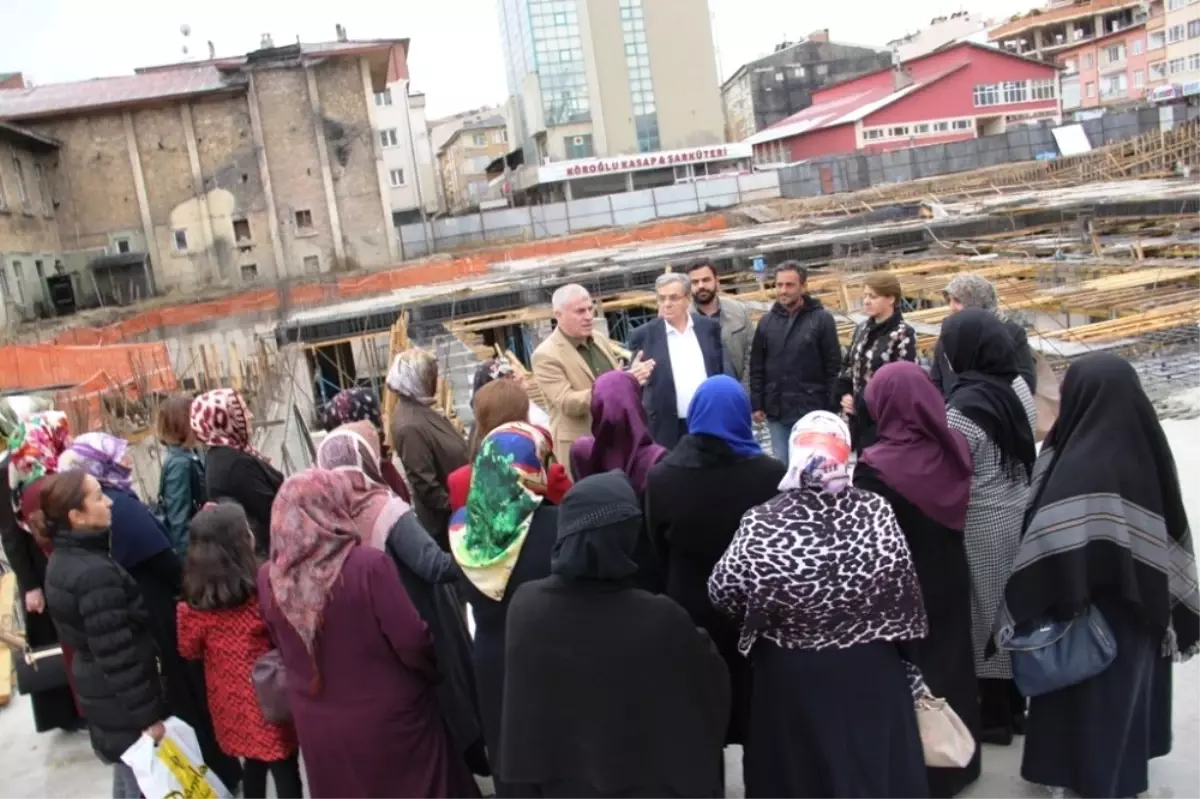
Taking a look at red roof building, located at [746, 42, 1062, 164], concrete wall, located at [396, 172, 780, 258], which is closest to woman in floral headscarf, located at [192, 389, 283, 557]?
concrete wall, located at [396, 172, 780, 258]

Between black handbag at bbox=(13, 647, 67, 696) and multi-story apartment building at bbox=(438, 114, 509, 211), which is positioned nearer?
black handbag at bbox=(13, 647, 67, 696)

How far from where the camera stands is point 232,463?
140 inches

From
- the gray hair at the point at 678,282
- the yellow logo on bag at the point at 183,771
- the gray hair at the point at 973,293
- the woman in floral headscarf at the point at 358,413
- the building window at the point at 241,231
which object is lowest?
the yellow logo on bag at the point at 183,771

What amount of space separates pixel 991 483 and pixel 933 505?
0.42 meters

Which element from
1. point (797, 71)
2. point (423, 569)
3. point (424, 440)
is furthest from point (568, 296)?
point (797, 71)

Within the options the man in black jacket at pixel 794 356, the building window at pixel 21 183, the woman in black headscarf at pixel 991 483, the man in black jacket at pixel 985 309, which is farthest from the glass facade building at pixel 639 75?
the woman in black headscarf at pixel 991 483

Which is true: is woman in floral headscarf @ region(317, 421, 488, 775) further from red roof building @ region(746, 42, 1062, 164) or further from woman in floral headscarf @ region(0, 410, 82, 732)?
red roof building @ region(746, 42, 1062, 164)

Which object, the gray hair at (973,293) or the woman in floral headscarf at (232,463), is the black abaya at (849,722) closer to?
the woman in floral headscarf at (232,463)

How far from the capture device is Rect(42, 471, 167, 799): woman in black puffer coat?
2.86 meters

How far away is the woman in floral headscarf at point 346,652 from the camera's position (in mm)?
2590

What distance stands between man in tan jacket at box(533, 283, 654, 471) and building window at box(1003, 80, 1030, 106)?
4544 cm

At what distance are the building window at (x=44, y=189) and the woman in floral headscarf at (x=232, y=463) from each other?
29840mm

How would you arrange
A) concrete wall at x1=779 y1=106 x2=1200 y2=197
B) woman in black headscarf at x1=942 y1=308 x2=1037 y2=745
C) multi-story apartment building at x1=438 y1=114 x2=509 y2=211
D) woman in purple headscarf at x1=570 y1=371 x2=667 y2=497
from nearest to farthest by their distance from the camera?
woman in black headscarf at x1=942 y1=308 x2=1037 y2=745, woman in purple headscarf at x1=570 y1=371 x2=667 y2=497, concrete wall at x1=779 y1=106 x2=1200 y2=197, multi-story apartment building at x1=438 y1=114 x2=509 y2=211

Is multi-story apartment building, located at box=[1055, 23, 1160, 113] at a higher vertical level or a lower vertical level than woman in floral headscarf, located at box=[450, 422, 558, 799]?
higher
